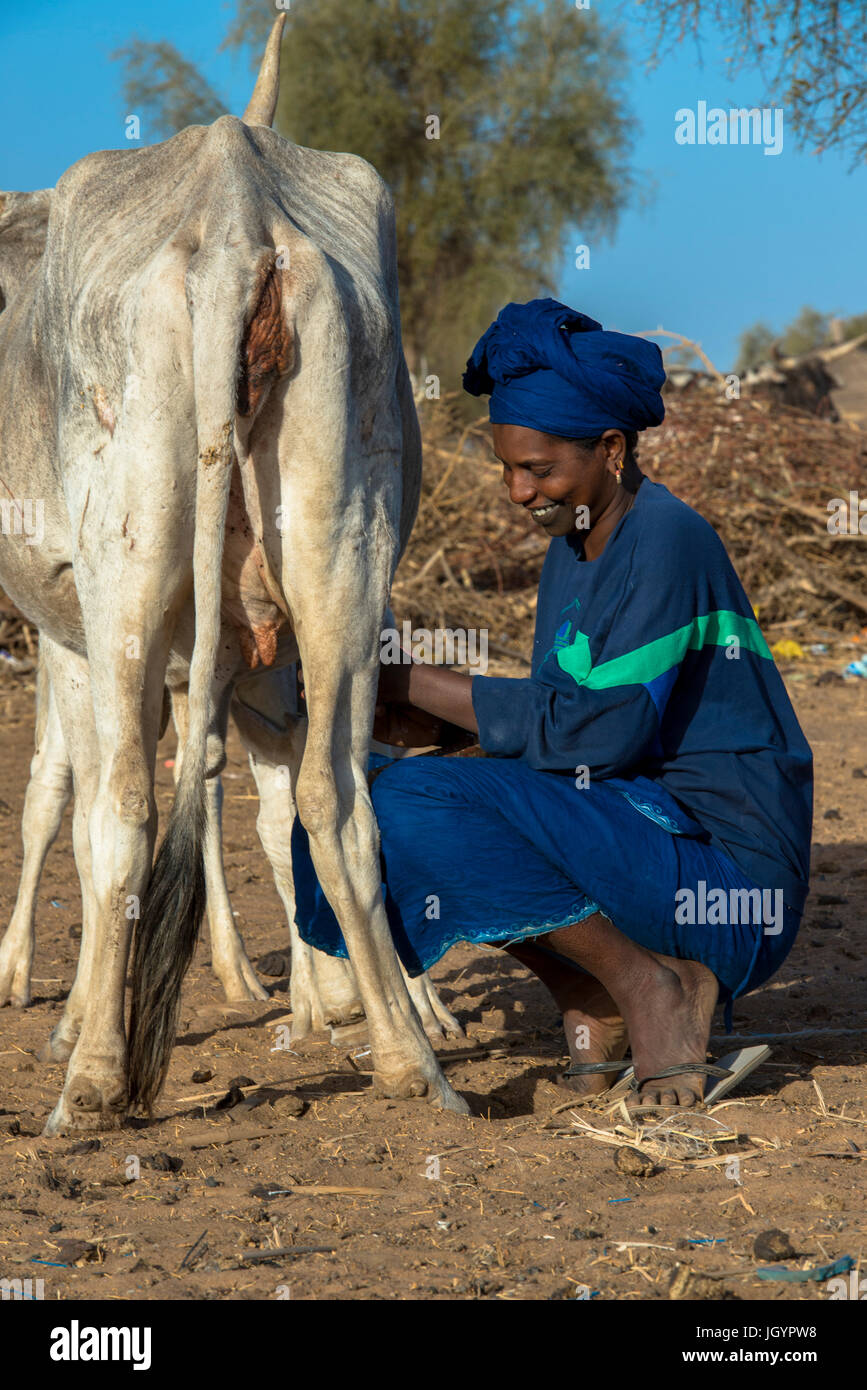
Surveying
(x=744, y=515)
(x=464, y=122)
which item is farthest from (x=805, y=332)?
(x=744, y=515)

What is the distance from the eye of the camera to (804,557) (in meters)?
10.2

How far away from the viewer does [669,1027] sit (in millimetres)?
2945

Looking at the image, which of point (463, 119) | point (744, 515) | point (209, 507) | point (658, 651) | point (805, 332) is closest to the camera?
point (209, 507)

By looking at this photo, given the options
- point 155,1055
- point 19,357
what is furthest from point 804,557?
point 155,1055

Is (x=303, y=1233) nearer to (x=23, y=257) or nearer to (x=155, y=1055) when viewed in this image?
(x=155, y=1055)

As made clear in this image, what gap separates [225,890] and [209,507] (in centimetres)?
189

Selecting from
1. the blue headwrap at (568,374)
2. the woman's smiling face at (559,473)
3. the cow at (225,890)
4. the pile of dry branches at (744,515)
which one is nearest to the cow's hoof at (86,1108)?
the cow at (225,890)

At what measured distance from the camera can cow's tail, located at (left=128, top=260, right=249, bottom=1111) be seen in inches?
106

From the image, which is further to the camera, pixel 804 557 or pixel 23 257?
pixel 804 557

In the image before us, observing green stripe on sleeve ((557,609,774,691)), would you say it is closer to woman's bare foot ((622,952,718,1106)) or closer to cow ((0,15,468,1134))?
cow ((0,15,468,1134))

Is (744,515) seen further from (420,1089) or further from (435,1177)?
(435,1177)

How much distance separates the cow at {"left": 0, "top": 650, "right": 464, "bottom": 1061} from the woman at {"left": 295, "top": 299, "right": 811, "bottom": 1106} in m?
0.75

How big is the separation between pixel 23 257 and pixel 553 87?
17480 mm

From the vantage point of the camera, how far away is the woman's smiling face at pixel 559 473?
3045 mm
